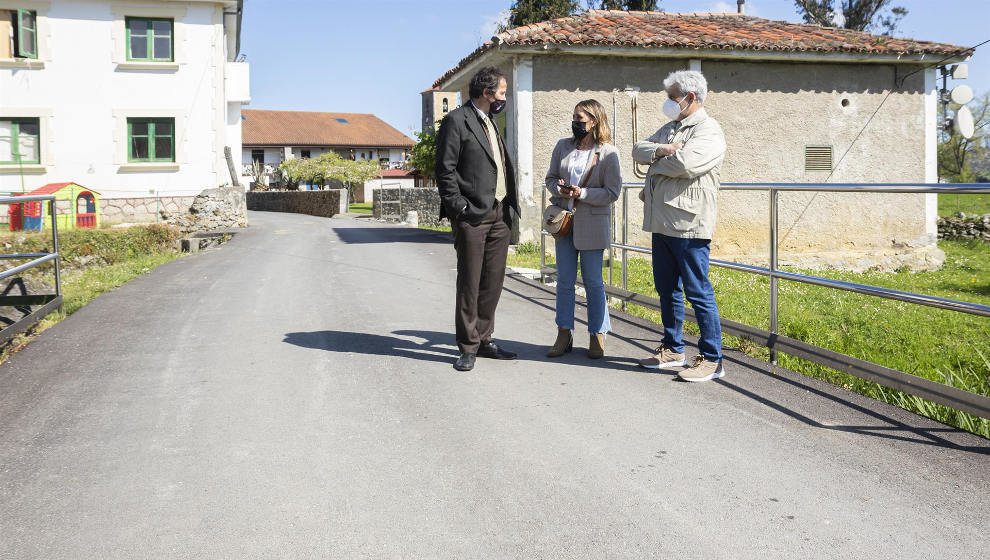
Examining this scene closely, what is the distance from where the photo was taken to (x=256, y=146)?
2537 inches

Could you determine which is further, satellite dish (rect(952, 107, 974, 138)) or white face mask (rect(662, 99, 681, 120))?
satellite dish (rect(952, 107, 974, 138))

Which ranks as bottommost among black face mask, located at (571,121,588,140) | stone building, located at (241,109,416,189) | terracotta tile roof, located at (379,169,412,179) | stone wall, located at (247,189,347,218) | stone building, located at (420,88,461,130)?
black face mask, located at (571,121,588,140)

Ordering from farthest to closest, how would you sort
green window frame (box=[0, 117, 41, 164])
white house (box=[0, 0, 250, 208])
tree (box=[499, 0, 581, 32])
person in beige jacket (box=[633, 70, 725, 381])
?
tree (box=[499, 0, 581, 32]) < green window frame (box=[0, 117, 41, 164]) < white house (box=[0, 0, 250, 208]) < person in beige jacket (box=[633, 70, 725, 381])

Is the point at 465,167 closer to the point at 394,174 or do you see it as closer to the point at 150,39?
the point at 150,39

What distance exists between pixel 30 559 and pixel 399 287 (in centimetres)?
696

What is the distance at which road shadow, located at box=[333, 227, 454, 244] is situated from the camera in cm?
1712

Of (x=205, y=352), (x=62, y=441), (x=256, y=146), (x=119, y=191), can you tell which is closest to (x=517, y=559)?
(x=62, y=441)

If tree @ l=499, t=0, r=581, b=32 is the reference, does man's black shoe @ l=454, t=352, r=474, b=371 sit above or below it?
below

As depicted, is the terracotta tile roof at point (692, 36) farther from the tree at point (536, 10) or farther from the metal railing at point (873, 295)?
the tree at point (536, 10)

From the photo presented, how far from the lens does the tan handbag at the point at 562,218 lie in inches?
219

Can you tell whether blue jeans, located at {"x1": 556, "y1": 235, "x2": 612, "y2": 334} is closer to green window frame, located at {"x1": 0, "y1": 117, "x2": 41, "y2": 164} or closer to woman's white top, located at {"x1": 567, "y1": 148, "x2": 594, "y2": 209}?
woman's white top, located at {"x1": 567, "y1": 148, "x2": 594, "y2": 209}

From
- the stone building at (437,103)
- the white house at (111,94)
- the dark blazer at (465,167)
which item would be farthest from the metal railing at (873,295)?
the stone building at (437,103)

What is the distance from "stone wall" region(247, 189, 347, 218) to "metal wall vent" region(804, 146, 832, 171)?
20.5m

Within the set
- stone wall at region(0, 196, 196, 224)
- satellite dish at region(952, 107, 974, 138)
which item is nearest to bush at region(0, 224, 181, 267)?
stone wall at region(0, 196, 196, 224)
